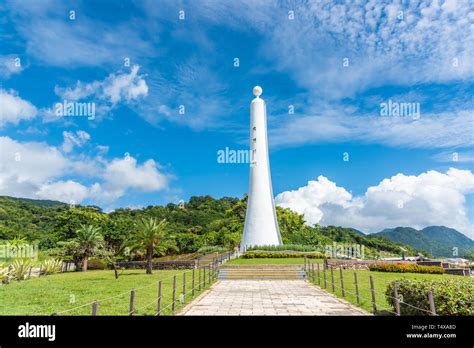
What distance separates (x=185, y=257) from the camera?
33.0 m

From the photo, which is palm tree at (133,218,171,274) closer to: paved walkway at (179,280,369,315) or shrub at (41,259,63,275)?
shrub at (41,259,63,275)

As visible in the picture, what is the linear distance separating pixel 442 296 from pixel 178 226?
4592 centimetres

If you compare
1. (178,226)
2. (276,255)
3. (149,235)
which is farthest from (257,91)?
(178,226)

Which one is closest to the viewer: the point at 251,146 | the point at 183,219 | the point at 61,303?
the point at 61,303

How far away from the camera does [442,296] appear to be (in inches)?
256

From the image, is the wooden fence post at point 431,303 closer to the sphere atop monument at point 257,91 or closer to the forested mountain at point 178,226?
the forested mountain at point 178,226

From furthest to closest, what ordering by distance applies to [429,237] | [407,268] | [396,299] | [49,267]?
[429,237], [49,267], [407,268], [396,299]

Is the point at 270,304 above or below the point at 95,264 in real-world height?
above

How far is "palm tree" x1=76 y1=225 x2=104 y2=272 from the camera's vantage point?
2853cm

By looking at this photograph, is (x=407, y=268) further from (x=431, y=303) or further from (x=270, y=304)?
(x=431, y=303)

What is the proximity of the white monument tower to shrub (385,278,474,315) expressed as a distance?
2616 centimetres
